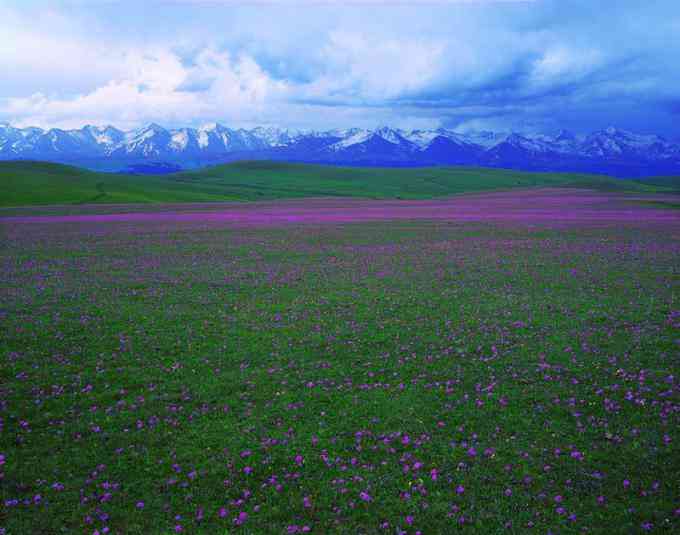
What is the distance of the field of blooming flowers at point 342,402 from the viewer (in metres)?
8.80

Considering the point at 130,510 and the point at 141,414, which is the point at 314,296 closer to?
the point at 141,414

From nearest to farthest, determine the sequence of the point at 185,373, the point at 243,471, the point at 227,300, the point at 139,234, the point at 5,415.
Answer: the point at 243,471, the point at 5,415, the point at 185,373, the point at 227,300, the point at 139,234

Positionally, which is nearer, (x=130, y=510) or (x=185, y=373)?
(x=130, y=510)

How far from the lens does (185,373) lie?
1514 cm

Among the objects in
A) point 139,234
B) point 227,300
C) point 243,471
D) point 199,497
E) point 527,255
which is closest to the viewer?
point 199,497

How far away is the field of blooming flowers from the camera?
880cm

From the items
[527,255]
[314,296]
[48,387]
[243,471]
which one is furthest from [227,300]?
[527,255]

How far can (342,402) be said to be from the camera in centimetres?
1305

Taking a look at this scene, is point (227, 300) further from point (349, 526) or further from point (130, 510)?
point (349, 526)

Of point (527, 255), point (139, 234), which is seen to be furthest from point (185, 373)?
point (139, 234)

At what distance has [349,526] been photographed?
Result: 330 inches

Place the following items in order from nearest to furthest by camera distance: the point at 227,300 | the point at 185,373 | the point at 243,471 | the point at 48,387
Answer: the point at 243,471, the point at 48,387, the point at 185,373, the point at 227,300

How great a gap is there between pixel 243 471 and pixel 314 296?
50.4 feet

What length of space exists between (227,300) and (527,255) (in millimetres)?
25265
